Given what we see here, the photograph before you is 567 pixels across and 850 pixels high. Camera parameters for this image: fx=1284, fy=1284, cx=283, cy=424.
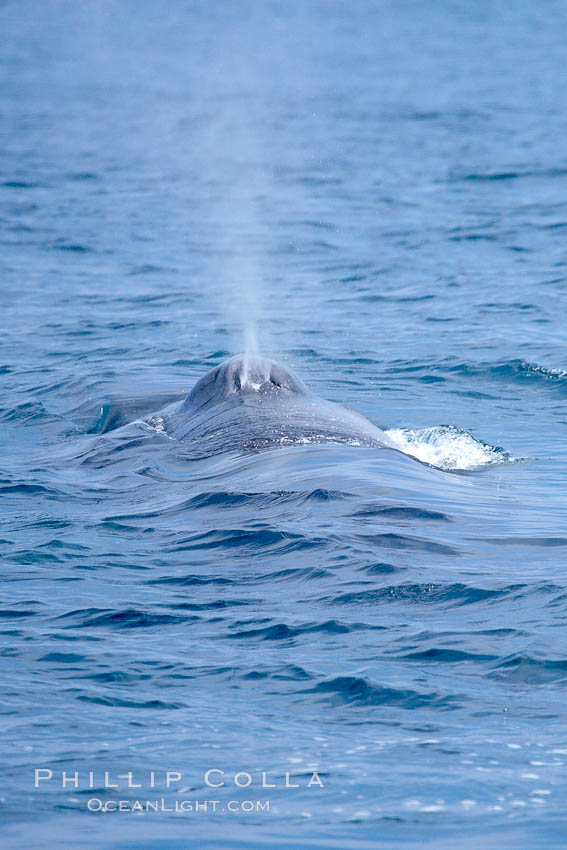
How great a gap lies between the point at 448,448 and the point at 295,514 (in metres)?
4.08

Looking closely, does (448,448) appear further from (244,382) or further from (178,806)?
(178,806)

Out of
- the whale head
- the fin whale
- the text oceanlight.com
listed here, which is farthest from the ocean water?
the whale head

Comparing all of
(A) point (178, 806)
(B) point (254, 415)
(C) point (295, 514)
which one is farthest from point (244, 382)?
(A) point (178, 806)

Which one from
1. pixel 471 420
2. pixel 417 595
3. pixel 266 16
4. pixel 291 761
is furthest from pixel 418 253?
pixel 266 16

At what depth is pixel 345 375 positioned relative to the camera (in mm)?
16812

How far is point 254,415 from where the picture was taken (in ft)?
39.1

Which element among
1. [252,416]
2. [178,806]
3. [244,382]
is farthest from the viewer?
[244,382]

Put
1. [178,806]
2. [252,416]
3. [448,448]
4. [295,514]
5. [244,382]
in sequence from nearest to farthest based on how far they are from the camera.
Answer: [178,806]
[295,514]
[252,416]
[244,382]
[448,448]

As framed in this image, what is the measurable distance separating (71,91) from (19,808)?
5627 cm

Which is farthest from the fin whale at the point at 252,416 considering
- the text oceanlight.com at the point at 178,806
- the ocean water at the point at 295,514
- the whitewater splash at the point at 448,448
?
the text oceanlight.com at the point at 178,806

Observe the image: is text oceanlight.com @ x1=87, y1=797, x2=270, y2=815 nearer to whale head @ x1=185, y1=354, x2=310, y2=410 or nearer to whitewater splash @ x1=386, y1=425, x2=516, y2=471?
whitewater splash @ x1=386, y1=425, x2=516, y2=471

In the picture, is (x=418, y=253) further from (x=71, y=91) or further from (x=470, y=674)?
(x=71, y=91)

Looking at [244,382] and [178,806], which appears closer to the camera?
[178,806]

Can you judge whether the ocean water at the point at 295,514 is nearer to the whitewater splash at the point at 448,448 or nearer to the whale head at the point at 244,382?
the whitewater splash at the point at 448,448
